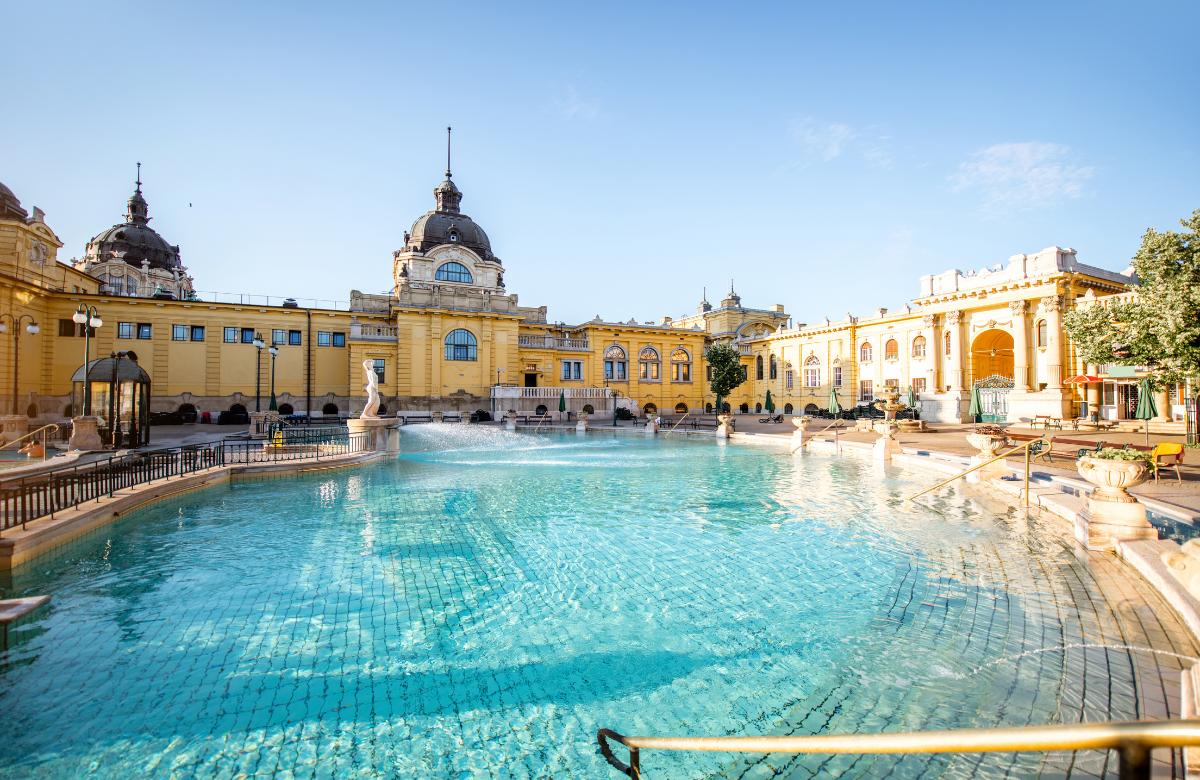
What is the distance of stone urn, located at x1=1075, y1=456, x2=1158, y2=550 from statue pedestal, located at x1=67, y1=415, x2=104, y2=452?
77.7 ft

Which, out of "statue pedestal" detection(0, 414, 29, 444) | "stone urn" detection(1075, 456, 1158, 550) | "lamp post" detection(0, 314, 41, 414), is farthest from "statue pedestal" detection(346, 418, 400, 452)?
"lamp post" detection(0, 314, 41, 414)

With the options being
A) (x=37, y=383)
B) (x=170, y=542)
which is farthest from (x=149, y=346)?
(x=170, y=542)

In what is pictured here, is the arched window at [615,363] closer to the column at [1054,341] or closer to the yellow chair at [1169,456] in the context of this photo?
the column at [1054,341]

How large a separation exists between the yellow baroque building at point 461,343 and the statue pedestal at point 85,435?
10166 mm

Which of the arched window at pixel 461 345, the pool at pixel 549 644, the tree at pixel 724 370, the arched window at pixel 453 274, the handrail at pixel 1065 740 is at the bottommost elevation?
the pool at pixel 549 644

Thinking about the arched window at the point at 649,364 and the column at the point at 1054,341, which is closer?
the column at the point at 1054,341

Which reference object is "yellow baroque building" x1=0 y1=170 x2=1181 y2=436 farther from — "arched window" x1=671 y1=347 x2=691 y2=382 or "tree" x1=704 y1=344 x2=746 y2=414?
"tree" x1=704 y1=344 x2=746 y2=414

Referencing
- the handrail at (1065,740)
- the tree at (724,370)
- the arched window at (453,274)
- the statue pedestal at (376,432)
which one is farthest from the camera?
the arched window at (453,274)

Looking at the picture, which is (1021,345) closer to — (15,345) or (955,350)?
(955,350)

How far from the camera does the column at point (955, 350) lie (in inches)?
1465

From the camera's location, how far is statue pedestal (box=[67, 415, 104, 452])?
16609 millimetres

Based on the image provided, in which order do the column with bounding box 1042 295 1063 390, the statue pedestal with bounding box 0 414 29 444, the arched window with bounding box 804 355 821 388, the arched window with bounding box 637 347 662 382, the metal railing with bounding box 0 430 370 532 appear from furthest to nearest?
the arched window with bounding box 637 347 662 382
the arched window with bounding box 804 355 821 388
the column with bounding box 1042 295 1063 390
the statue pedestal with bounding box 0 414 29 444
the metal railing with bounding box 0 430 370 532

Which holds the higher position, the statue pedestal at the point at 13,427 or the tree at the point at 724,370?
the tree at the point at 724,370

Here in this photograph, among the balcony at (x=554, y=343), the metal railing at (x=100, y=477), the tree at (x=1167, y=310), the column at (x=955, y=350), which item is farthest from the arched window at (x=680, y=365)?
the metal railing at (x=100, y=477)
